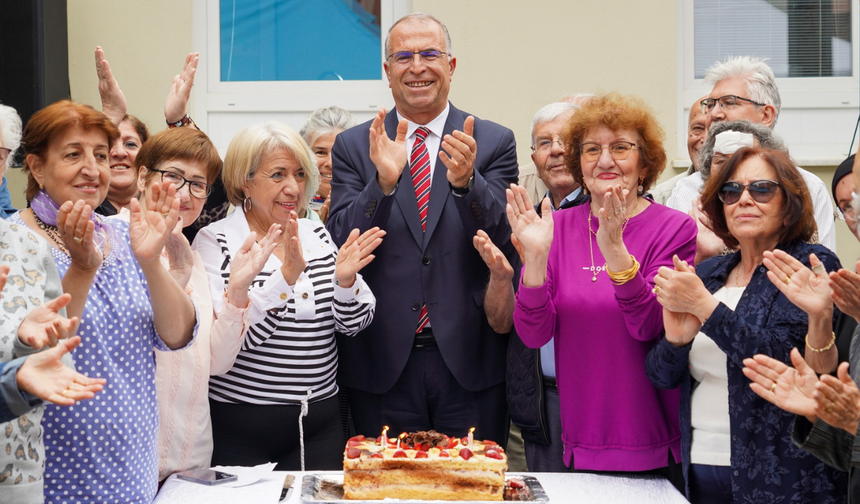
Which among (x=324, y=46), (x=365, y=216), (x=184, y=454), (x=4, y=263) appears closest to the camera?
(x=4, y=263)

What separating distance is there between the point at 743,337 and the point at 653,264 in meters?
→ 0.47

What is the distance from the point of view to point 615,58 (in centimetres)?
551

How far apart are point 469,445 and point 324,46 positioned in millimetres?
3923

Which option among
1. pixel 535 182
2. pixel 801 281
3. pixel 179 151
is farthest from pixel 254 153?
pixel 801 281

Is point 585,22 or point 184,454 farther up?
point 585,22

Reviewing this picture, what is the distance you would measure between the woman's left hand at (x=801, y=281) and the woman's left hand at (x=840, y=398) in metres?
0.24

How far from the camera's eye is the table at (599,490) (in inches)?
99.0

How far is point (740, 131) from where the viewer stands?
338cm

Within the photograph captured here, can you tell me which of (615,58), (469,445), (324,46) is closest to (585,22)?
(615,58)

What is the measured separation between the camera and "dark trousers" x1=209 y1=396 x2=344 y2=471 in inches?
119

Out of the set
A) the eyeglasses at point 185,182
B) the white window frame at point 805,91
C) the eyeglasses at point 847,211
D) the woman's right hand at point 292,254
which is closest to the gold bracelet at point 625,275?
→ the eyeglasses at point 847,211

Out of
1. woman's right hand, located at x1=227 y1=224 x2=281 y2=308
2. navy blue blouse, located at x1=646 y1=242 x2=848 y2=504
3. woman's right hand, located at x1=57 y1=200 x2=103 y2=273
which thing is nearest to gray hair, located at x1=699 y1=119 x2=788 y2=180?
navy blue blouse, located at x1=646 y1=242 x2=848 y2=504

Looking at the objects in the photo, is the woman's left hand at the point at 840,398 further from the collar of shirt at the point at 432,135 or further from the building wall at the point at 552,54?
the building wall at the point at 552,54

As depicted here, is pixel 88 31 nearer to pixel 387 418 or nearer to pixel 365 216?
pixel 365 216
